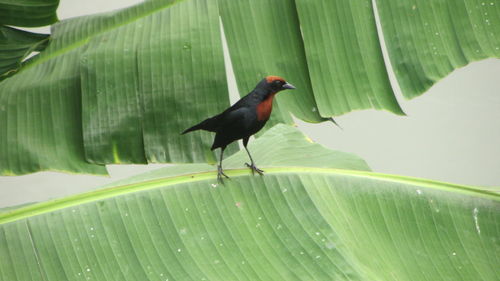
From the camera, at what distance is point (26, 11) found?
1435mm

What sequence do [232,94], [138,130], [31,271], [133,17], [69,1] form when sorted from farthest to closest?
1. [232,94]
2. [69,1]
3. [133,17]
4. [138,130]
5. [31,271]

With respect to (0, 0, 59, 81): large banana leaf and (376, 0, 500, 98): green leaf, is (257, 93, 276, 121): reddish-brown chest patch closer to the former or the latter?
(376, 0, 500, 98): green leaf

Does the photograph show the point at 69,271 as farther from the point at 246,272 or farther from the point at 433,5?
the point at 433,5

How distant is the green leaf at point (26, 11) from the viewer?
1428 millimetres

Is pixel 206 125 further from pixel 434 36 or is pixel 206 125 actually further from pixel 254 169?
pixel 434 36

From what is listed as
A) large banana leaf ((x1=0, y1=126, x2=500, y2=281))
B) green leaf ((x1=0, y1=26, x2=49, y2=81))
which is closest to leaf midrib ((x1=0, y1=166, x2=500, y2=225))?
large banana leaf ((x1=0, y1=126, x2=500, y2=281))

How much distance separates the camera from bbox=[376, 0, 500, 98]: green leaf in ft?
4.90

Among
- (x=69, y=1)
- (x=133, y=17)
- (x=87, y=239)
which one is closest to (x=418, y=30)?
(x=133, y=17)

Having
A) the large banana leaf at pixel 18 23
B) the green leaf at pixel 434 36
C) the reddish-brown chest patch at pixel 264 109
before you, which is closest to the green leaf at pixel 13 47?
the large banana leaf at pixel 18 23

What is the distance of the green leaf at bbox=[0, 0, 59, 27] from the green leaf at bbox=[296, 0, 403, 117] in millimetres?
573

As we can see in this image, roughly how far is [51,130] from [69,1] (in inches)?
33.1

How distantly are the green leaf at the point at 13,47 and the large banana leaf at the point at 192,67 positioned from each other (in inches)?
1.5

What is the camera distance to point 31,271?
120cm

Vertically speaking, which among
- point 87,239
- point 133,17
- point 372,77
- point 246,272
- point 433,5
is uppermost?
point 133,17
